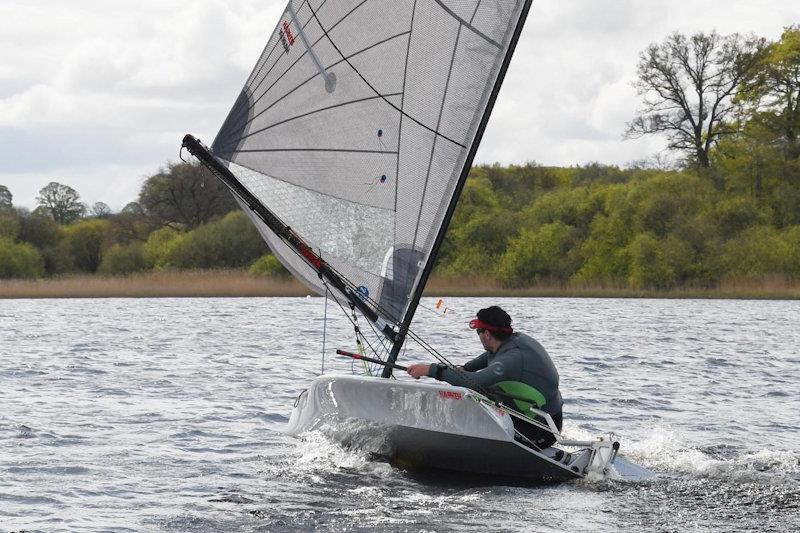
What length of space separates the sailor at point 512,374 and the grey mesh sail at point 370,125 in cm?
110

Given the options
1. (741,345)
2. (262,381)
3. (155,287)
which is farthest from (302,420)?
(155,287)

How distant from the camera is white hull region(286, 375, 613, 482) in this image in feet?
29.7

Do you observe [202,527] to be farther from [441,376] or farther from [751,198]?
[751,198]

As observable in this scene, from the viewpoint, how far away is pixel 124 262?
5984cm

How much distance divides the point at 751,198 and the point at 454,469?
146ft

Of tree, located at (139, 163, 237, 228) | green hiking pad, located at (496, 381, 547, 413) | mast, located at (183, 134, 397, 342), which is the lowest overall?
green hiking pad, located at (496, 381, 547, 413)

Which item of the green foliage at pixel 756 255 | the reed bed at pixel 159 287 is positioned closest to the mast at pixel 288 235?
the reed bed at pixel 159 287

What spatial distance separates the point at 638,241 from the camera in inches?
1961

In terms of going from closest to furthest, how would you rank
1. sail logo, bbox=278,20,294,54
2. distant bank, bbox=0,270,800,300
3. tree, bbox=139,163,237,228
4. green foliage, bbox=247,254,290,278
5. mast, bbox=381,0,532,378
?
mast, bbox=381,0,532,378, sail logo, bbox=278,20,294,54, distant bank, bbox=0,270,800,300, green foliage, bbox=247,254,290,278, tree, bbox=139,163,237,228

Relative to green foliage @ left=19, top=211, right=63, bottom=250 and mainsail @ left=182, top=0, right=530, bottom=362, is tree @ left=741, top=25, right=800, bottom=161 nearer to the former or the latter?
green foliage @ left=19, top=211, right=63, bottom=250

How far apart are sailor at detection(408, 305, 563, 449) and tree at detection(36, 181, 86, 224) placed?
72977 mm

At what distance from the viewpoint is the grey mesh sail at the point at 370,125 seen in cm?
1038

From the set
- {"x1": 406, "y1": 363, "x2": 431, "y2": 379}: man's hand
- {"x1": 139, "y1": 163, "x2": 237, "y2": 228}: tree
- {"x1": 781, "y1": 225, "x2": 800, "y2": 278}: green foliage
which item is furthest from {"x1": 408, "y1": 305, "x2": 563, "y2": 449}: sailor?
Result: {"x1": 139, "y1": 163, "x2": 237, "y2": 228}: tree

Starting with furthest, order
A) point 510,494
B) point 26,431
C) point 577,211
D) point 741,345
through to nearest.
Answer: point 577,211 → point 741,345 → point 26,431 → point 510,494
